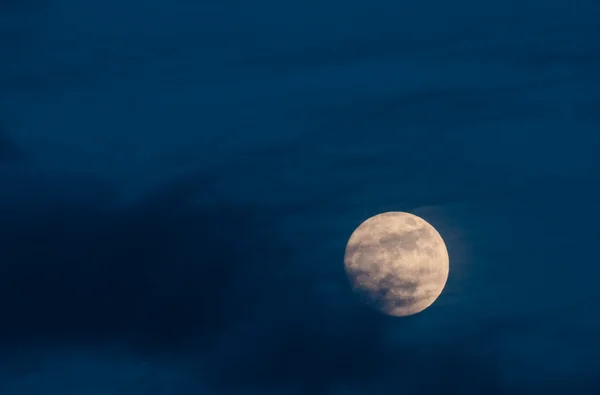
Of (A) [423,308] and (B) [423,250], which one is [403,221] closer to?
(B) [423,250]

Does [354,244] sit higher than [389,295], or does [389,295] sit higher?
[354,244]

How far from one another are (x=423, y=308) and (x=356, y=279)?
505 cm

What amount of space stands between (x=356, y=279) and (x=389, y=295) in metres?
2.54

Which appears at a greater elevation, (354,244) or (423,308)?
(354,244)

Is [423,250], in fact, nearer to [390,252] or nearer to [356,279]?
[390,252]

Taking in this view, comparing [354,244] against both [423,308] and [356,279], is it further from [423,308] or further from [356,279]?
[423,308]

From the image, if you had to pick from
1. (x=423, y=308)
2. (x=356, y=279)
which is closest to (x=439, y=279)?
(x=423, y=308)

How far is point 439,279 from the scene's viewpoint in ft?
141

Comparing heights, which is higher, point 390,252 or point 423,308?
point 390,252

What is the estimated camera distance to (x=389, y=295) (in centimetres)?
4309

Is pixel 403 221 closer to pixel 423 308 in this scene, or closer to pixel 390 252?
pixel 390 252

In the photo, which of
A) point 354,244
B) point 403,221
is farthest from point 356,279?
point 403,221

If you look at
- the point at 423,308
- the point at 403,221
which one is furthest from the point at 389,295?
the point at 403,221

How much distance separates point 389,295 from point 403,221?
526 cm
